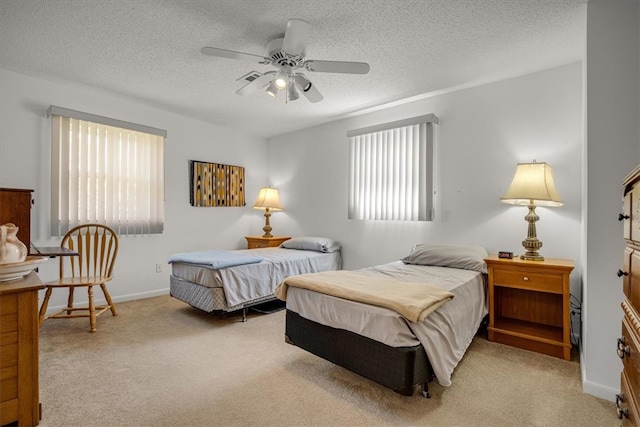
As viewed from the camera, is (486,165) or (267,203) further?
(267,203)

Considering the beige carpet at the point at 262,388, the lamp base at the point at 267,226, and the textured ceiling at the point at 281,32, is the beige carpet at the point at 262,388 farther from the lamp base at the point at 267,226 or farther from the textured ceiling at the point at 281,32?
the textured ceiling at the point at 281,32

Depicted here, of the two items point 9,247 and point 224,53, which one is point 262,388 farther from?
point 224,53

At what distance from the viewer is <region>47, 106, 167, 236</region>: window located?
10.6ft

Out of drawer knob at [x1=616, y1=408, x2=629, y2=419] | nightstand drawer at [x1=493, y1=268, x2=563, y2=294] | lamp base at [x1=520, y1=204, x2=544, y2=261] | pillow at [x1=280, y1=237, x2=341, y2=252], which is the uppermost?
lamp base at [x1=520, y1=204, x2=544, y2=261]

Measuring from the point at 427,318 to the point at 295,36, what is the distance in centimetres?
186

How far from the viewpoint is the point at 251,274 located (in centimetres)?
311

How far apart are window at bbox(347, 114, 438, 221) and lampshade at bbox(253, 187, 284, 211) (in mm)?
1275

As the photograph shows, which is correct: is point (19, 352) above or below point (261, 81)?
below

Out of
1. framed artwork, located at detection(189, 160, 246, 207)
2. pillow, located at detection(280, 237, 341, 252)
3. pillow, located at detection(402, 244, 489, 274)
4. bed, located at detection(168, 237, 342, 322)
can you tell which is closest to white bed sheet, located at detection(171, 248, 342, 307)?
bed, located at detection(168, 237, 342, 322)

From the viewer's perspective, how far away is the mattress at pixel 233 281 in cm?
289

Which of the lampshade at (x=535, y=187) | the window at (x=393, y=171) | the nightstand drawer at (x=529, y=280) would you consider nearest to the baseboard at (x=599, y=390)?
the nightstand drawer at (x=529, y=280)

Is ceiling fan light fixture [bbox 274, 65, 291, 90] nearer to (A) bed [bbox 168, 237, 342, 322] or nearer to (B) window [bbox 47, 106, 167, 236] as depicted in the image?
(A) bed [bbox 168, 237, 342, 322]

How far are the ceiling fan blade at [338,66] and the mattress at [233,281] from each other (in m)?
1.93

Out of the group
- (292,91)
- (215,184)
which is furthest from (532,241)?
(215,184)
